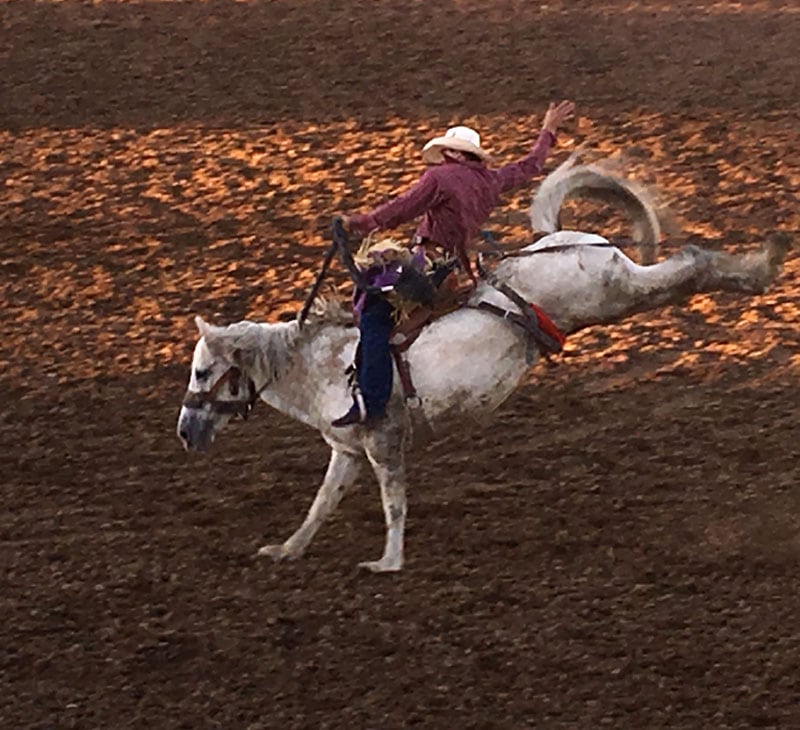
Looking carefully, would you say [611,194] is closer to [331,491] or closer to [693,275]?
[693,275]

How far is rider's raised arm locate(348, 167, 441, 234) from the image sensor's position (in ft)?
11.6

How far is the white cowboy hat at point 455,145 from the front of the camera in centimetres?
359

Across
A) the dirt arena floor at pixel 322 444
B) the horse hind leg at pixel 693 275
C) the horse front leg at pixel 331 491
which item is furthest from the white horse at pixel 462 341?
the dirt arena floor at pixel 322 444

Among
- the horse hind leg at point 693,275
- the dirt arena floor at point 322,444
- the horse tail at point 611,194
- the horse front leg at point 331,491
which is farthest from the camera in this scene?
the dirt arena floor at point 322,444

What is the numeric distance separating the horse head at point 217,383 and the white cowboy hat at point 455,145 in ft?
2.78

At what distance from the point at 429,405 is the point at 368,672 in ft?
5.38

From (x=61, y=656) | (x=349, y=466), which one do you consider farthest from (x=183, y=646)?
(x=349, y=466)

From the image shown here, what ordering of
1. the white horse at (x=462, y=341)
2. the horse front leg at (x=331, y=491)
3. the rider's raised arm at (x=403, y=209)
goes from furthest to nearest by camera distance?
the horse front leg at (x=331, y=491), the white horse at (x=462, y=341), the rider's raised arm at (x=403, y=209)

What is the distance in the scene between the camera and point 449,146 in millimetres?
3600

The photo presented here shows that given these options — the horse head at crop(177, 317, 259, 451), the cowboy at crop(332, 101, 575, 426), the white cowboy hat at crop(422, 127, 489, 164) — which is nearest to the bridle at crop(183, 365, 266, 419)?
the horse head at crop(177, 317, 259, 451)

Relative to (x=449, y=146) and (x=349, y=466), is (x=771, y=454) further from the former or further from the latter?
(x=449, y=146)

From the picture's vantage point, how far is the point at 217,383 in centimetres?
396

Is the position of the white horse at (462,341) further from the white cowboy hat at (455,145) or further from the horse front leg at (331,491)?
the white cowboy hat at (455,145)

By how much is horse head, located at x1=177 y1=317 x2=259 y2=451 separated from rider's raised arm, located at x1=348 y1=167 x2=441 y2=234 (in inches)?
25.0
